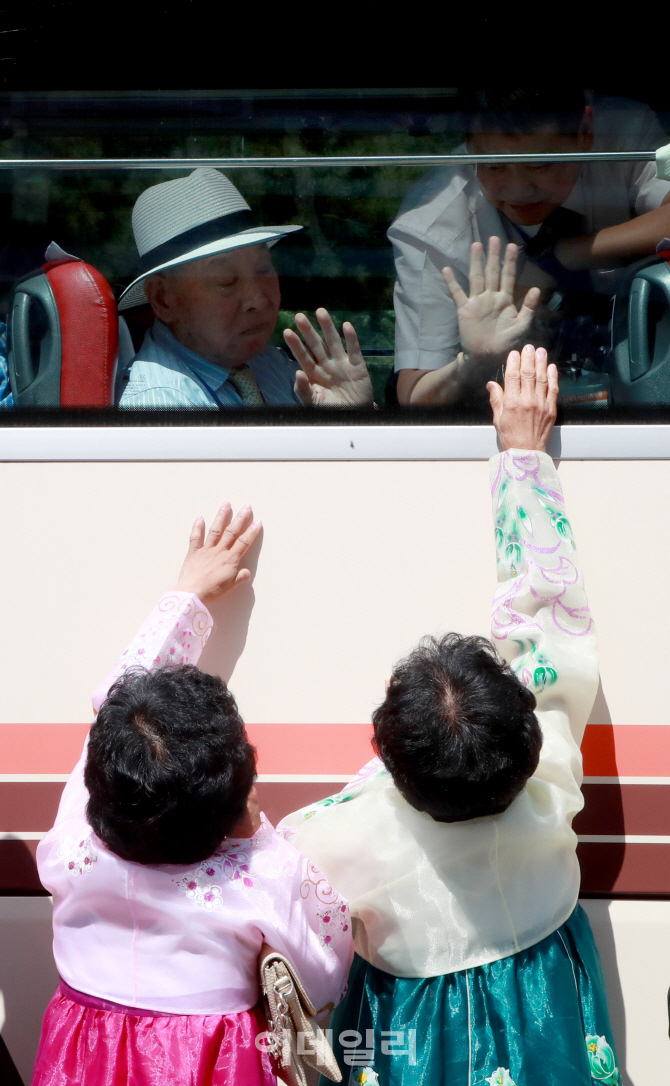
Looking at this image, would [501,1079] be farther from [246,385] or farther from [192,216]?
[192,216]

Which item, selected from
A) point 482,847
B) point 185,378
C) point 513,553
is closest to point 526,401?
point 513,553

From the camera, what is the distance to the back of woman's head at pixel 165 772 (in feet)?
4.10

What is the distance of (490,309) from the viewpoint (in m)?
1.75

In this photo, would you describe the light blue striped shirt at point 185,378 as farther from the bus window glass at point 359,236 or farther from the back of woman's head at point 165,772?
the back of woman's head at point 165,772

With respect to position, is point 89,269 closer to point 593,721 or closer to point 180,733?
point 180,733

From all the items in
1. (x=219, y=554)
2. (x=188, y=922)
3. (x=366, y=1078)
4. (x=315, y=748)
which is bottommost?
(x=366, y=1078)

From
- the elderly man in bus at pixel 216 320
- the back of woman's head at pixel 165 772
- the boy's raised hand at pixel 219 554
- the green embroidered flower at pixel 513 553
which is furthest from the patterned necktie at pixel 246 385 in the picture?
the back of woman's head at pixel 165 772

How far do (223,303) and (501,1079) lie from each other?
5.01 ft

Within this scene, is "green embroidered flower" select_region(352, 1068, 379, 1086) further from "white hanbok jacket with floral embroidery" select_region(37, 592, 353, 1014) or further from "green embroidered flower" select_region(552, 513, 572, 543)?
"green embroidered flower" select_region(552, 513, 572, 543)

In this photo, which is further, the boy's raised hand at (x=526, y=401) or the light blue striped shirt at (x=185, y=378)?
the light blue striped shirt at (x=185, y=378)

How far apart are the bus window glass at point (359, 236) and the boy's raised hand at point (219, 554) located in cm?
22

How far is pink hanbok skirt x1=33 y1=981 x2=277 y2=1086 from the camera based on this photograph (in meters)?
1.26

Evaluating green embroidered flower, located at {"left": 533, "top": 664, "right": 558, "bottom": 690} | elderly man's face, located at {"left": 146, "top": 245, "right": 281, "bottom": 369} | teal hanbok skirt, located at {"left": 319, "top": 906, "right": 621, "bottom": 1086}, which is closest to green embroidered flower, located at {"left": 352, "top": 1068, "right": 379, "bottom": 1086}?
teal hanbok skirt, located at {"left": 319, "top": 906, "right": 621, "bottom": 1086}

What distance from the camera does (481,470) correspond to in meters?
1.76
